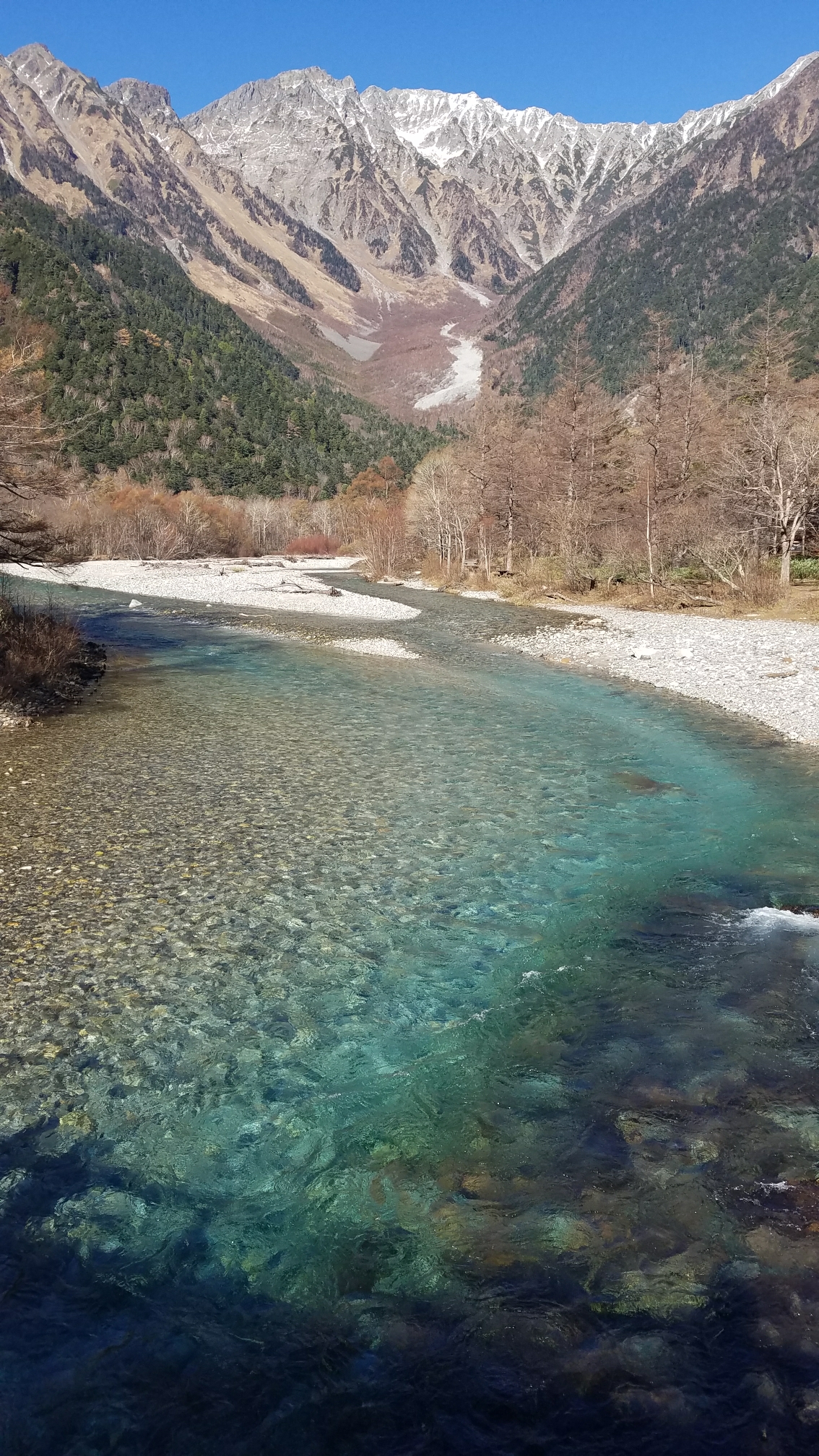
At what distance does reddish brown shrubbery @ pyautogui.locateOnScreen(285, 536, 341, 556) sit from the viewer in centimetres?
11912

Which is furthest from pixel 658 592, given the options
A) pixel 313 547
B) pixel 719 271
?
pixel 719 271

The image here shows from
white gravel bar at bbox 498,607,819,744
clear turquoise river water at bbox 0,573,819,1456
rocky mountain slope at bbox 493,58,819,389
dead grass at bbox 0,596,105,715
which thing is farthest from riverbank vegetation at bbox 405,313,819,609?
rocky mountain slope at bbox 493,58,819,389

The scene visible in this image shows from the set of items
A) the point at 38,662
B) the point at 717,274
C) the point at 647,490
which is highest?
the point at 717,274

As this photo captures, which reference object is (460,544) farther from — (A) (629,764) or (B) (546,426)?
(A) (629,764)

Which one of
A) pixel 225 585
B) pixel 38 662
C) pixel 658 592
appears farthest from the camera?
pixel 225 585

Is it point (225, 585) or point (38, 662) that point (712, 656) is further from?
point (225, 585)

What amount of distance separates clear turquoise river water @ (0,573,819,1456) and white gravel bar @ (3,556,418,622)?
25.3 metres

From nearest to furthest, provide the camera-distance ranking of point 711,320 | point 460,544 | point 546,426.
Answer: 1. point 546,426
2. point 460,544
3. point 711,320

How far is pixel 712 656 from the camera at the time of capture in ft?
84.0

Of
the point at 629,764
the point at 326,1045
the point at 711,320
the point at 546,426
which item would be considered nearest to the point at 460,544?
the point at 546,426

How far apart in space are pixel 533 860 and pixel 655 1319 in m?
6.61

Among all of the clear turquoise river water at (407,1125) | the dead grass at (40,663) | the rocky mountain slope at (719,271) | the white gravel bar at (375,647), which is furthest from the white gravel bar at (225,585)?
the rocky mountain slope at (719,271)

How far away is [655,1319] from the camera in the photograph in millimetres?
4230

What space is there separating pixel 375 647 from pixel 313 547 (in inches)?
3684
